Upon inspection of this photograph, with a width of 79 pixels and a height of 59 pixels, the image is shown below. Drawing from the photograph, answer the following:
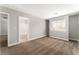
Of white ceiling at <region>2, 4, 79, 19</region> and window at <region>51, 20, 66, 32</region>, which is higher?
white ceiling at <region>2, 4, 79, 19</region>

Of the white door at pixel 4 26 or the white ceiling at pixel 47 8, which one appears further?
the white door at pixel 4 26

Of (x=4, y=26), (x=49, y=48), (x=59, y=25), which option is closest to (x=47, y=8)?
(x=59, y=25)

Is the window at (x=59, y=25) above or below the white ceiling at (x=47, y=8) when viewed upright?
below

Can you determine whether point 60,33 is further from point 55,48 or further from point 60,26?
point 55,48

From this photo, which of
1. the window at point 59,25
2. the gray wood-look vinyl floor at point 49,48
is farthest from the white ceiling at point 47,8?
the gray wood-look vinyl floor at point 49,48

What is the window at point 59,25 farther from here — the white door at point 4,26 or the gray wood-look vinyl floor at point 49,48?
the white door at point 4,26

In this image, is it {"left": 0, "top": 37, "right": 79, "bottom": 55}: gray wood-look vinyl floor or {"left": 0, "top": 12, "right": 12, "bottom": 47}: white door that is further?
{"left": 0, "top": 12, "right": 12, "bottom": 47}: white door

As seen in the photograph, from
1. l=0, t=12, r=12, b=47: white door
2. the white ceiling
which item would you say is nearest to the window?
the white ceiling

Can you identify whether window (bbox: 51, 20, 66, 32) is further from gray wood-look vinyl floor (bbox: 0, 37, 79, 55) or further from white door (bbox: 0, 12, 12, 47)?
white door (bbox: 0, 12, 12, 47)

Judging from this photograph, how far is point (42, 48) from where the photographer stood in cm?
177

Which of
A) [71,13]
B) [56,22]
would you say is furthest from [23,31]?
[71,13]

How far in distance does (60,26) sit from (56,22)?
16 centimetres

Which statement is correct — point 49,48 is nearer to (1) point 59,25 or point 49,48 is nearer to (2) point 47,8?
(1) point 59,25

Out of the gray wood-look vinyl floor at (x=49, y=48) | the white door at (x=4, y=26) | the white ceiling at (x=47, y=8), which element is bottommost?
the gray wood-look vinyl floor at (x=49, y=48)
